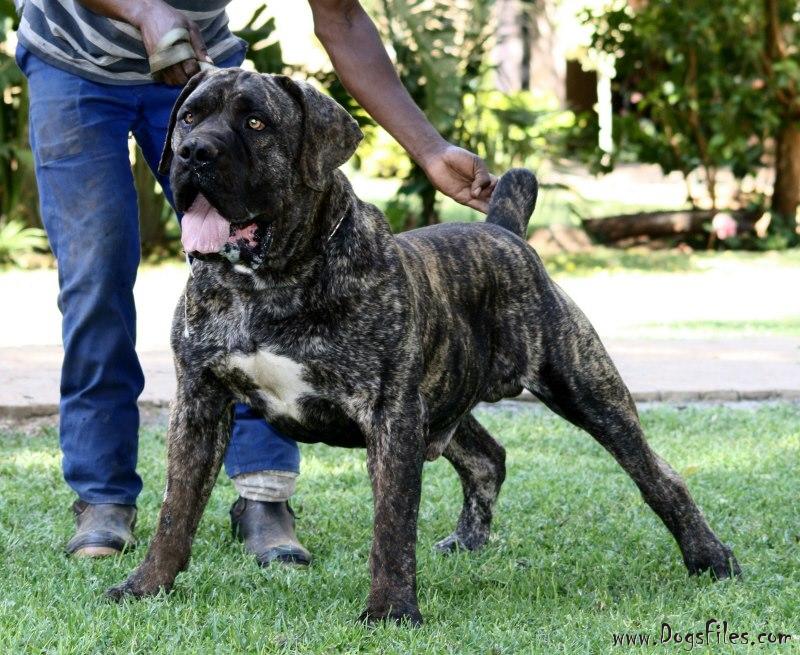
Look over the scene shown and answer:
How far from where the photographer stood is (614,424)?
179 inches

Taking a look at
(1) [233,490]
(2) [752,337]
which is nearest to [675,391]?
(2) [752,337]

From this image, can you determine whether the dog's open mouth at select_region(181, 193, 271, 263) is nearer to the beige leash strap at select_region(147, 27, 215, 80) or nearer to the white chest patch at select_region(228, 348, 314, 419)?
the white chest patch at select_region(228, 348, 314, 419)

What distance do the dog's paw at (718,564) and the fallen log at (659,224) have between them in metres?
12.9

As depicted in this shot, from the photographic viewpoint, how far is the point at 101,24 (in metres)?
4.63

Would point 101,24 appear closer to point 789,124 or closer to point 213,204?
point 213,204

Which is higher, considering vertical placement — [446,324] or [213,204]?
[213,204]

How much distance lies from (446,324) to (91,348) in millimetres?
1390

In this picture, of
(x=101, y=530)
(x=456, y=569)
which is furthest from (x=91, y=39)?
(x=456, y=569)

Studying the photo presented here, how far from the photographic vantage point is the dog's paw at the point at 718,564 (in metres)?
4.47

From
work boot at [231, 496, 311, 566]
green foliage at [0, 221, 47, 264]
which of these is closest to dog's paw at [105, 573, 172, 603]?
work boot at [231, 496, 311, 566]

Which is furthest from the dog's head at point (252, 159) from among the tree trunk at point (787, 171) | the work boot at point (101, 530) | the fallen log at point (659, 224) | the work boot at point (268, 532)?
the tree trunk at point (787, 171)

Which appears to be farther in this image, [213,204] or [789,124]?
[789,124]

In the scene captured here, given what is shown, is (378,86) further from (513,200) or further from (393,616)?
(393,616)

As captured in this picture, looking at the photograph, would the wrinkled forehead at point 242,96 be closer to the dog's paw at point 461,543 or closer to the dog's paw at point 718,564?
the dog's paw at point 461,543
